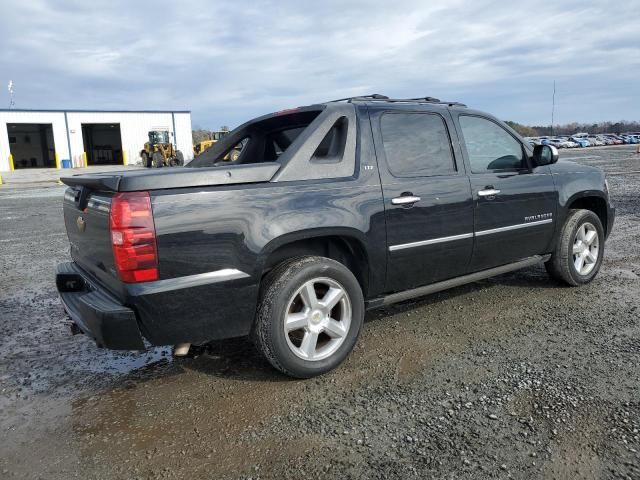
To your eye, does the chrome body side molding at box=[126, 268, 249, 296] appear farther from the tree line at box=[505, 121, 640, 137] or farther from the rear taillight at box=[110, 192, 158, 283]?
the tree line at box=[505, 121, 640, 137]

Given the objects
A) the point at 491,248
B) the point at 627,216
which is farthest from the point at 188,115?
the point at 491,248

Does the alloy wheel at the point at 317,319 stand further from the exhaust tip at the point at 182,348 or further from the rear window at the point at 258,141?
the rear window at the point at 258,141

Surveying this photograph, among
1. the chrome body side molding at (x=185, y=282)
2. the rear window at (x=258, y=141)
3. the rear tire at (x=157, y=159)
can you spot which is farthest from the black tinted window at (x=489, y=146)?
Result: the rear tire at (x=157, y=159)

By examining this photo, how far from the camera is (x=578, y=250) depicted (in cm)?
501

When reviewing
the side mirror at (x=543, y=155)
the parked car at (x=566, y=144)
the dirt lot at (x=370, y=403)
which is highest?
the parked car at (x=566, y=144)

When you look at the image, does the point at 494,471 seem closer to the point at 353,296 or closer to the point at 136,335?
the point at 353,296

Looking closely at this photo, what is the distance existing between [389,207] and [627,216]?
Result: 7.65 metres

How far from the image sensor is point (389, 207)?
3.54 m

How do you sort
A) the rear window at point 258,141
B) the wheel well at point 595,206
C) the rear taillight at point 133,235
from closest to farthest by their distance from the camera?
the rear taillight at point 133,235 → the rear window at point 258,141 → the wheel well at point 595,206

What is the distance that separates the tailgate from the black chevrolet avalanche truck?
0.06 ft

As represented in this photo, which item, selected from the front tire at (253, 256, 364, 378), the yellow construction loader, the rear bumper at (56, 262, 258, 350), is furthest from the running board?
the yellow construction loader

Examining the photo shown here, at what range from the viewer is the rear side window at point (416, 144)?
3723 mm

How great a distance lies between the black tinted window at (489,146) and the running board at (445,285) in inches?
34.8

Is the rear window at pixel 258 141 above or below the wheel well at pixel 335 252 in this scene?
above
